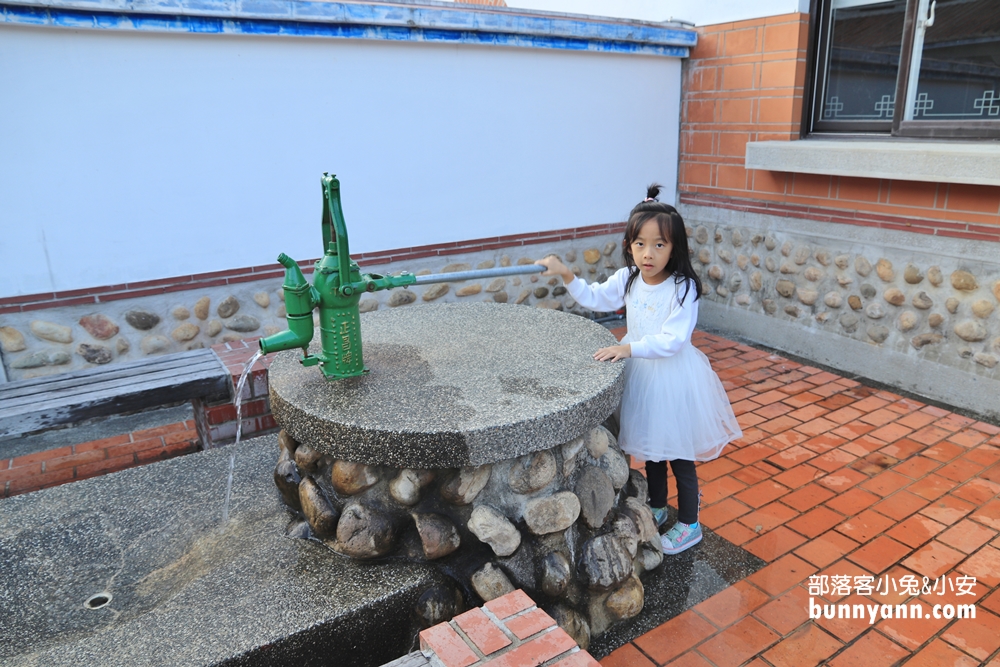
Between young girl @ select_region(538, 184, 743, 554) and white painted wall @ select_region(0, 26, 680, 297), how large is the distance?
1981 mm

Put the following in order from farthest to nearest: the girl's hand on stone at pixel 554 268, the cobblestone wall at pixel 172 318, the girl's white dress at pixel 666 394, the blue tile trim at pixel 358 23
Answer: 1. the cobblestone wall at pixel 172 318
2. the blue tile trim at pixel 358 23
3. the girl's hand on stone at pixel 554 268
4. the girl's white dress at pixel 666 394

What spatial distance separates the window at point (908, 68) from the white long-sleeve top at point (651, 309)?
257cm

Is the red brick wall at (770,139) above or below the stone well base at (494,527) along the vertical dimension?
above

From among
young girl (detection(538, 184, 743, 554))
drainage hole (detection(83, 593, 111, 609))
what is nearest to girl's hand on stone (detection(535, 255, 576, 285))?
young girl (detection(538, 184, 743, 554))

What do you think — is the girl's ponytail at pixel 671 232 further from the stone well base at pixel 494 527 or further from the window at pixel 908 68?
the window at pixel 908 68

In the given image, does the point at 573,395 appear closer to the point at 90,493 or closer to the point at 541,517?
the point at 541,517

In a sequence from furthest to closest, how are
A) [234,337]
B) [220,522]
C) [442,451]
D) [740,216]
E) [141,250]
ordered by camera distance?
[740,216] → [234,337] → [141,250] → [220,522] → [442,451]

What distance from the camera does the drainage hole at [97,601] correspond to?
207cm

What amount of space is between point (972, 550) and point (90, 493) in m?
Result: 3.33

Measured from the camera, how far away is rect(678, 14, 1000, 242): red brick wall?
386cm

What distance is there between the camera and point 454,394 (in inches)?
86.3

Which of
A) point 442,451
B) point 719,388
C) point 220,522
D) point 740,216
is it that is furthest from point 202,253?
point 740,216

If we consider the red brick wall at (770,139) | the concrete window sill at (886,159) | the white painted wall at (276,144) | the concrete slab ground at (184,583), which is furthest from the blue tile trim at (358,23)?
the concrete slab ground at (184,583)

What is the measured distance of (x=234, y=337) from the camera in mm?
4027
